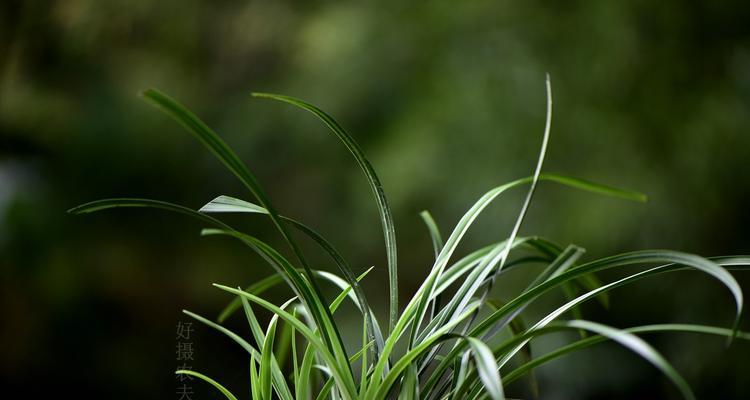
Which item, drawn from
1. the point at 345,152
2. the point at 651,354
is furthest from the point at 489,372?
the point at 345,152

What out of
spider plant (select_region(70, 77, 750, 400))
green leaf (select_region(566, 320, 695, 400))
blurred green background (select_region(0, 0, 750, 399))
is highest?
blurred green background (select_region(0, 0, 750, 399))

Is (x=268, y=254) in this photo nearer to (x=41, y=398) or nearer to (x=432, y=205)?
(x=432, y=205)

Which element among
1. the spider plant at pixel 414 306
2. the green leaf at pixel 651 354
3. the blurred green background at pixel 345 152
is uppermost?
the blurred green background at pixel 345 152

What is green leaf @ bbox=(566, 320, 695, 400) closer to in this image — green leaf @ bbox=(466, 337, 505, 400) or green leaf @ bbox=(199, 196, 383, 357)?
green leaf @ bbox=(466, 337, 505, 400)

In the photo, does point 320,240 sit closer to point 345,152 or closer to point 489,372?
point 489,372

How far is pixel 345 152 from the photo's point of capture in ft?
5.82

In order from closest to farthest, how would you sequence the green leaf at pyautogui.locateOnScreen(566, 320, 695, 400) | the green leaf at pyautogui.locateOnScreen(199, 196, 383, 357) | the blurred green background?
the green leaf at pyautogui.locateOnScreen(566, 320, 695, 400), the green leaf at pyautogui.locateOnScreen(199, 196, 383, 357), the blurred green background

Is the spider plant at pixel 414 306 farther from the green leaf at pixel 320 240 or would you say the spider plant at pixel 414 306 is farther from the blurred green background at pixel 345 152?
the blurred green background at pixel 345 152

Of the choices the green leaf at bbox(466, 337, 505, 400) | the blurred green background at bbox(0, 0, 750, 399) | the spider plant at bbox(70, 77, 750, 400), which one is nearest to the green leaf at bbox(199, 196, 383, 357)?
the spider plant at bbox(70, 77, 750, 400)

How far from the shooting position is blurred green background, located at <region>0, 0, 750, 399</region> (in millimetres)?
1532

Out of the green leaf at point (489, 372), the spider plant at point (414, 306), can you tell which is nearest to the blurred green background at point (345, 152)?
the spider plant at point (414, 306)

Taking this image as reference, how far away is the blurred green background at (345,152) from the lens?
1.53 meters

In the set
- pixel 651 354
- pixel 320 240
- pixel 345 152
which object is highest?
pixel 345 152

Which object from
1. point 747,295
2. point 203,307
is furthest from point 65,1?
point 747,295
